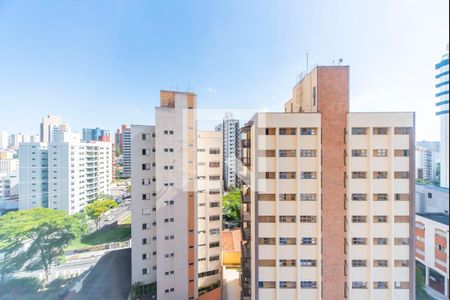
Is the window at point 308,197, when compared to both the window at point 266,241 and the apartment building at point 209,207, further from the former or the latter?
the apartment building at point 209,207

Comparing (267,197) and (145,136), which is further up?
(145,136)

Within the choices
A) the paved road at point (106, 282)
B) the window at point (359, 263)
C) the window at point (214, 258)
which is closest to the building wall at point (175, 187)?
the window at point (214, 258)

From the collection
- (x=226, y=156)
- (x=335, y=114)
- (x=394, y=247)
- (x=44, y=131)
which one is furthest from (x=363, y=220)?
(x=44, y=131)

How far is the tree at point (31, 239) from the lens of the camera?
529cm

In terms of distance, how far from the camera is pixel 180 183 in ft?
15.9

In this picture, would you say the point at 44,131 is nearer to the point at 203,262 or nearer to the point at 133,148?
the point at 133,148

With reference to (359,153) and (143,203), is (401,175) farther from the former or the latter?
(143,203)

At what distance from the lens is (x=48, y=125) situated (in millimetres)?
6270

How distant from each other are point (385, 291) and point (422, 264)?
2829 mm

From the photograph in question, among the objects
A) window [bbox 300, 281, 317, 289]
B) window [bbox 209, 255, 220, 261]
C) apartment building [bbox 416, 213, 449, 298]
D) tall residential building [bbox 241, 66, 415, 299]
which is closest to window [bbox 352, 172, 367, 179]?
tall residential building [bbox 241, 66, 415, 299]

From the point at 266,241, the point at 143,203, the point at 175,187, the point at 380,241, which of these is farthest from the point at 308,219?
the point at 143,203

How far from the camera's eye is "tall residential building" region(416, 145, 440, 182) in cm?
333

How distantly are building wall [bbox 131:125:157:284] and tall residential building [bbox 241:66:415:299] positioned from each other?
3076mm

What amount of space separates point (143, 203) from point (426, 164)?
21.7 feet
